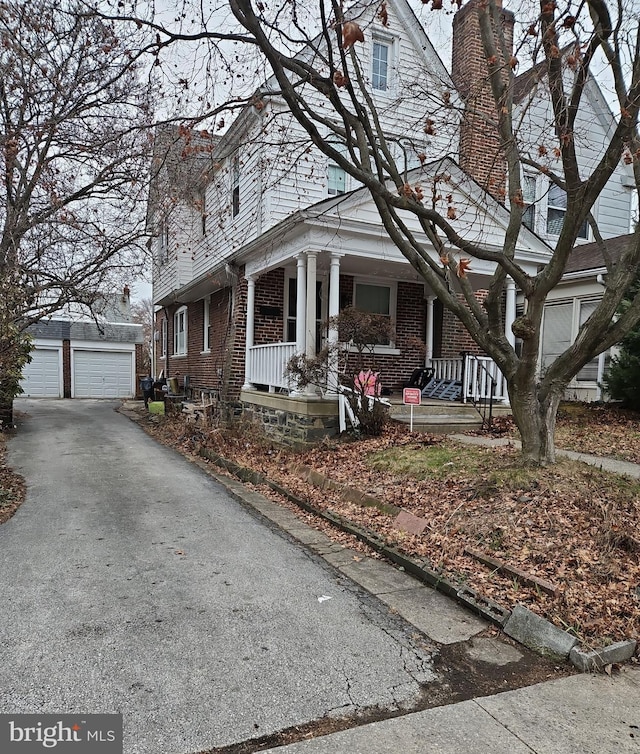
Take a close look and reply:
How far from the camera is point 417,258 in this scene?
20.2 ft

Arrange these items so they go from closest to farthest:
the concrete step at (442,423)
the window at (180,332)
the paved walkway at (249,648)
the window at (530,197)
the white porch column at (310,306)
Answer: the paved walkway at (249,648) < the concrete step at (442,423) < the white porch column at (310,306) < the window at (530,197) < the window at (180,332)

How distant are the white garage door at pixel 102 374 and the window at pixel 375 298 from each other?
17.3 meters

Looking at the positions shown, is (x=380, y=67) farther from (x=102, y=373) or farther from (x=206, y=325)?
(x=102, y=373)

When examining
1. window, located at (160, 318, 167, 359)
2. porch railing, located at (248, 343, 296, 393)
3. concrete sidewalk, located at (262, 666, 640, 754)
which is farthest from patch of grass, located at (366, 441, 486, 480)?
window, located at (160, 318, 167, 359)

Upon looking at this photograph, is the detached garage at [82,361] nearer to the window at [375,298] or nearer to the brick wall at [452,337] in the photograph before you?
the window at [375,298]

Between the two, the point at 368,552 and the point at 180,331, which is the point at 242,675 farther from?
the point at 180,331

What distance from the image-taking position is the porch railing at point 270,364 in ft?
32.0

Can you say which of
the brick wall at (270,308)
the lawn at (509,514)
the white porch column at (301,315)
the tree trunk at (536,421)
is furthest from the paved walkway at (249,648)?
the brick wall at (270,308)

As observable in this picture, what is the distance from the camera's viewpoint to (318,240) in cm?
912

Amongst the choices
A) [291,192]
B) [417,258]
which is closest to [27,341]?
[291,192]

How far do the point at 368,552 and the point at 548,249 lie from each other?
8570mm

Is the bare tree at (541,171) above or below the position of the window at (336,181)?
below

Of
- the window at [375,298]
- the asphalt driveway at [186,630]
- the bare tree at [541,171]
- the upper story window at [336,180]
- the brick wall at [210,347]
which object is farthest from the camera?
the brick wall at [210,347]

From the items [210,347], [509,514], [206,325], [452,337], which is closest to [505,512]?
[509,514]
